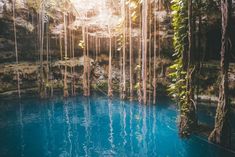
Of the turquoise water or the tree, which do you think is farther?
the tree

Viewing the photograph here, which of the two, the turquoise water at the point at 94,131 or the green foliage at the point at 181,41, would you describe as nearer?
the turquoise water at the point at 94,131

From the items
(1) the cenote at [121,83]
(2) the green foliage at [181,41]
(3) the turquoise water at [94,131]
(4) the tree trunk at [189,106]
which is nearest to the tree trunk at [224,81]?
(1) the cenote at [121,83]

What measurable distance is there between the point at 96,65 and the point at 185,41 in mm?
10881

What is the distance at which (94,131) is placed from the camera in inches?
336

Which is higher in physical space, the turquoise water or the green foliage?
the green foliage

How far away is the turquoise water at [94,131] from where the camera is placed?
667 centimetres

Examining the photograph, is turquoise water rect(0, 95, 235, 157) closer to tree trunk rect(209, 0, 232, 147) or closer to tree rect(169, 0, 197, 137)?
A: tree rect(169, 0, 197, 137)

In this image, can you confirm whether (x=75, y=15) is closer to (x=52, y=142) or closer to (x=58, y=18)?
(x=58, y=18)

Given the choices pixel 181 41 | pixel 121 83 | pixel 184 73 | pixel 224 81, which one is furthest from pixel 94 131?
pixel 121 83

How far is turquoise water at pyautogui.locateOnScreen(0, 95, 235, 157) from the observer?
667cm

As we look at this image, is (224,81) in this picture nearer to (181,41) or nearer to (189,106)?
(189,106)

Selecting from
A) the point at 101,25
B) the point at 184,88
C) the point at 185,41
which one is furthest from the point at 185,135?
the point at 101,25

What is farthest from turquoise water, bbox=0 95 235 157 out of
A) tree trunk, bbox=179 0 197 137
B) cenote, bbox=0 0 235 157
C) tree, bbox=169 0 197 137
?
tree, bbox=169 0 197 137

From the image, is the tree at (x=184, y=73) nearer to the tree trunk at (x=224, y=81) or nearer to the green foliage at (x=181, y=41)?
the green foliage at (x=181, y=41)
